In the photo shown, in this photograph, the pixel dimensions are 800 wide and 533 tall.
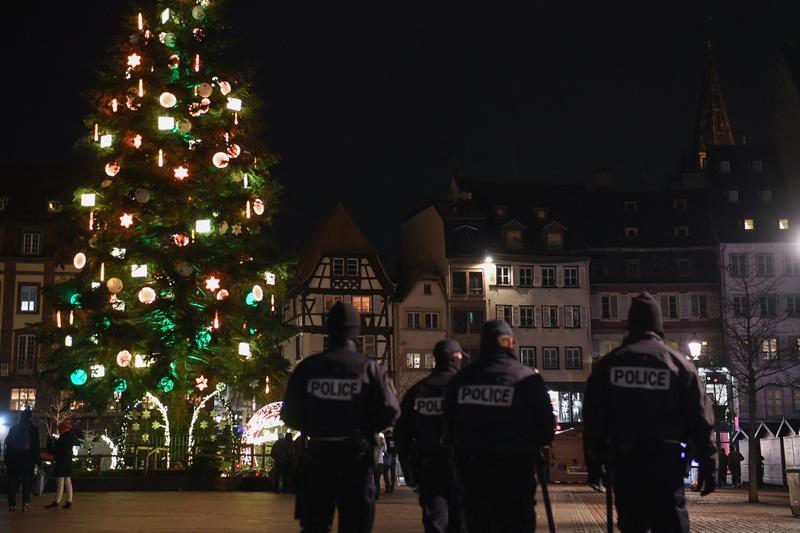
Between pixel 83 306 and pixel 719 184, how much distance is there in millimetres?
59293

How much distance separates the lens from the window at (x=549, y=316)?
270 ft

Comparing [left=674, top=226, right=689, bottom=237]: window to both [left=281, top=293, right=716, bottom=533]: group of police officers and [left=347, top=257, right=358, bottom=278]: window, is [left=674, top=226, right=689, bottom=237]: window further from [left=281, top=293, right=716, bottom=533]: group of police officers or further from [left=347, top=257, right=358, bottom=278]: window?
[left=281, top=293, right=716, bottom=533]: group of police officers

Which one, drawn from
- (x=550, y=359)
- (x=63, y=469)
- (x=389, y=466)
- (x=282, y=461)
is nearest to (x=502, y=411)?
(x=63, y=469)

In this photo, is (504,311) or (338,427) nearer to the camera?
(338,427)

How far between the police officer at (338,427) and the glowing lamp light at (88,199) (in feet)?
79.7

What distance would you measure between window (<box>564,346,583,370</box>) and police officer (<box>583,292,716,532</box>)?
7259 cm

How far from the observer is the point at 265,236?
35.3 m

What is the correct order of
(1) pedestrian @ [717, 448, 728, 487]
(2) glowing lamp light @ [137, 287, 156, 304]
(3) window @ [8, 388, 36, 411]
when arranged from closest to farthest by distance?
(2) glowing lamp light @ [137, 287, 156, 304] → (1) pedestrian @ [717, 448, 728, 487] → (3) window @ [8, 388, 36, 411]

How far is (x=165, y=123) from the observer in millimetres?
33219

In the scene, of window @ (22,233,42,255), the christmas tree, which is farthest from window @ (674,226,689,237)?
the christmas tree

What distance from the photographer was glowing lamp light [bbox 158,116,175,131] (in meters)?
33.2

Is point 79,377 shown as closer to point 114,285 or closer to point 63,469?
point 114,285

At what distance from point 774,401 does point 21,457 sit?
6200 cm

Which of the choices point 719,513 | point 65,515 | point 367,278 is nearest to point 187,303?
point 65,515
